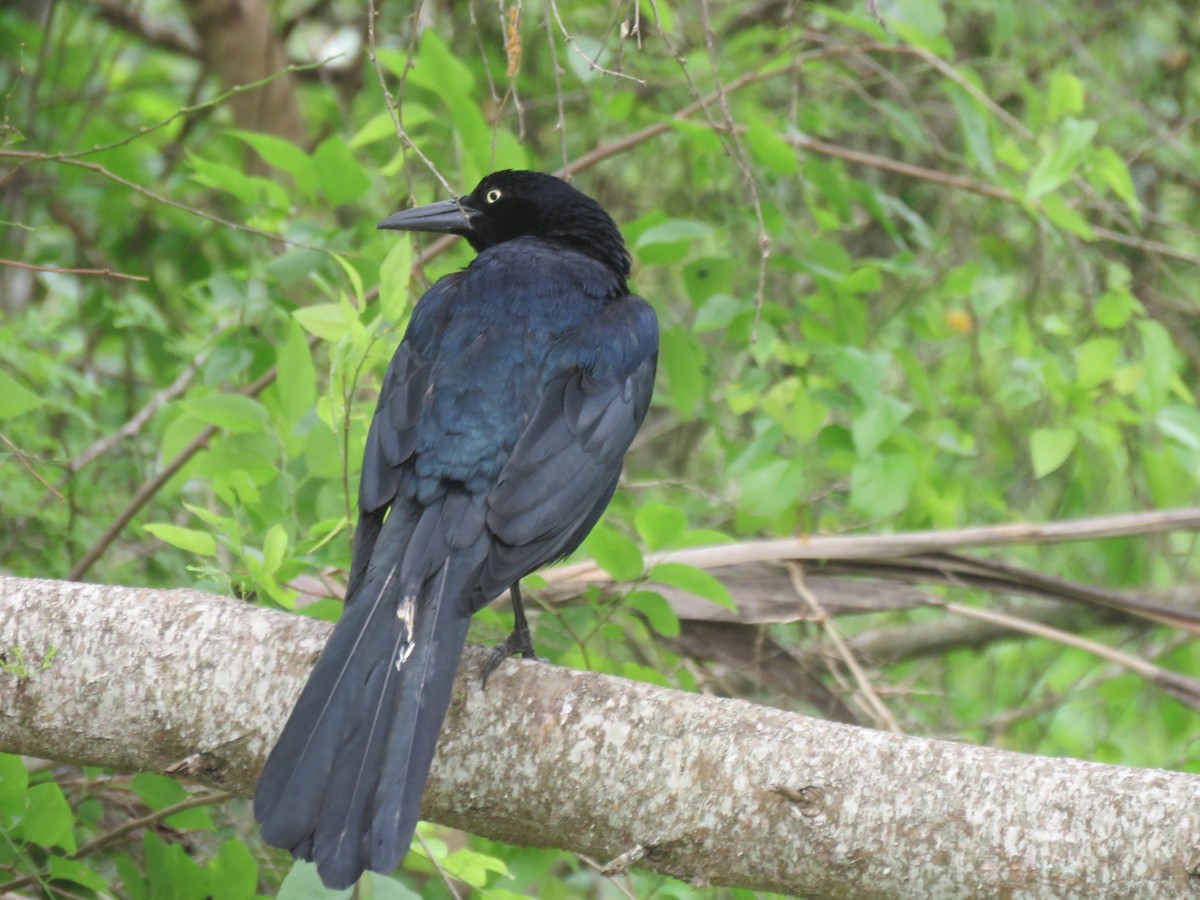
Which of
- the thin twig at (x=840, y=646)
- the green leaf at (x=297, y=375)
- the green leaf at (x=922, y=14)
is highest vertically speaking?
the green leaf at (x=922, y=14)

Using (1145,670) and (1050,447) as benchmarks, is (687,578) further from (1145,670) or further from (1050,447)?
(1145,670)

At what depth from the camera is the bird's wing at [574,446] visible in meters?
2.55

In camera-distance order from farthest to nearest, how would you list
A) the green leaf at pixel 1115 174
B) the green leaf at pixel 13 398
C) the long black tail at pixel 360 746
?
1. the green leaf at pixel 1115 174
2. the green leaf at pixel 13 398
3. the long black tail at pixel 360 746

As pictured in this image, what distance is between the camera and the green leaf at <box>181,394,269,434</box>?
8.36 feet

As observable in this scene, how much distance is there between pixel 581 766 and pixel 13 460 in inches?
71.4

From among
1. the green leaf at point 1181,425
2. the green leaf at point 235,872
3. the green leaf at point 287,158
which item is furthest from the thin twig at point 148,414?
the green leaf at point 1181,425

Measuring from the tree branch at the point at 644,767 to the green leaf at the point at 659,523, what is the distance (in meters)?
0.47

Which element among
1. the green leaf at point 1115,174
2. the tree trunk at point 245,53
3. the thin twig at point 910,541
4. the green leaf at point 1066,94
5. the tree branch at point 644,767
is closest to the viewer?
the tree branch at point 644,767

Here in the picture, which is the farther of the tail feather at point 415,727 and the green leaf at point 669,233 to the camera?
the green leaf at point 669,233

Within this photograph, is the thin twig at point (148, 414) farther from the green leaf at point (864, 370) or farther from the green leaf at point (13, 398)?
the green leaf at point (864, 370)

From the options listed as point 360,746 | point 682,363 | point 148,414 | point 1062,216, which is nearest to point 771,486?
point 682,363

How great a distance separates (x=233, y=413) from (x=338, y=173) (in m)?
0.81

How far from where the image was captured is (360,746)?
2014 millimetres

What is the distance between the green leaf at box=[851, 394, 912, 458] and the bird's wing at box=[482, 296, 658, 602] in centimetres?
51
